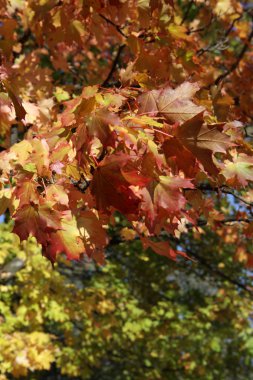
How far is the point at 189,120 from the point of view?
4.85 feet

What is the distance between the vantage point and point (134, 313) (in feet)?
24.8

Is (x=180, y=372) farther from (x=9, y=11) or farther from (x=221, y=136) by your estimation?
(x=221, y=136)

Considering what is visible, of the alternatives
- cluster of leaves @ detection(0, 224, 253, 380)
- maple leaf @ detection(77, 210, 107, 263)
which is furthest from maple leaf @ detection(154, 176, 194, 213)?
cluster of leaves @ detection(0, 224, 253, 380)

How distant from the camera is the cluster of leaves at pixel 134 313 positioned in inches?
247

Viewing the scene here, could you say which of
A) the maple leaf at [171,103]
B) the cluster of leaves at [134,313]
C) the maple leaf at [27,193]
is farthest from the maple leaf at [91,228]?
the cluster of leaves at [134,313]

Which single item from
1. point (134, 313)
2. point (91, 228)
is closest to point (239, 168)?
point (91, 228)

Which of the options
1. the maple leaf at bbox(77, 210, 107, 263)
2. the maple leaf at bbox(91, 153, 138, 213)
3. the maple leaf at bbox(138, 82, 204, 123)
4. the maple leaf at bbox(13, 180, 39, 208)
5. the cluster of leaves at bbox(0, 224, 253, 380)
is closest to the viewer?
the maple leaf at bbox(91, 153, 138, 213)

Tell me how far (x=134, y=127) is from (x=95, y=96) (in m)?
0.20

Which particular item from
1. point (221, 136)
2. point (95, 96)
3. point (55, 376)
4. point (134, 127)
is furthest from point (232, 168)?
point (55, 376)

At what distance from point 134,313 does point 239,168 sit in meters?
6.06

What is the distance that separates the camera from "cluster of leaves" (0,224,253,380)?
20.6 ft

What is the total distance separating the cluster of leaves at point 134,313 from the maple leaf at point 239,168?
437 centimetres

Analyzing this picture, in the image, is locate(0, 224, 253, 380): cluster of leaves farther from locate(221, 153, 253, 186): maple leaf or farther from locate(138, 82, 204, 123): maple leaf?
locate(138, 82, 204, 123): maple leaf

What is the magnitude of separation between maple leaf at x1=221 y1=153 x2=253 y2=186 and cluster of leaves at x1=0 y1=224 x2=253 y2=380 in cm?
437
